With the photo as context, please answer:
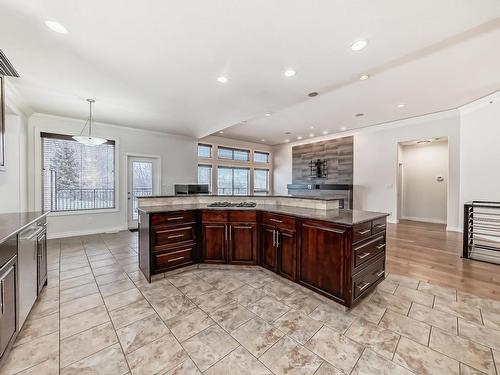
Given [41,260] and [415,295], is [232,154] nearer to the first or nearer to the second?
[41,260]

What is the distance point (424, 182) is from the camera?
6.94 metres

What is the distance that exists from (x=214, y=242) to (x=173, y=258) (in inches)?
23.2

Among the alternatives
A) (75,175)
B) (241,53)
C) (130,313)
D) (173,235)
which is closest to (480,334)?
(130,313)

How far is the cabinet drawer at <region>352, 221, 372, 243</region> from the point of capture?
205cm

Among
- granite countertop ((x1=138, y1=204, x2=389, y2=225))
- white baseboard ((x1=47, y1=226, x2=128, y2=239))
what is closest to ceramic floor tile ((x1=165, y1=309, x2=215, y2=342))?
granite countertop ((x1=138, y1=204, x2=389, y2=225))

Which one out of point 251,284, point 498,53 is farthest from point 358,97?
point 251,284

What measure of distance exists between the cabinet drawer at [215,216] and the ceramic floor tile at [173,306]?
1.06 meters

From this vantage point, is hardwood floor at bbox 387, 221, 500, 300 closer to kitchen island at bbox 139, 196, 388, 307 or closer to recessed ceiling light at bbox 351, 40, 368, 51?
kitchen island at bbox 139, 196, 388, 307

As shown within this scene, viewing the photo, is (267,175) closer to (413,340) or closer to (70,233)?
(70,233)

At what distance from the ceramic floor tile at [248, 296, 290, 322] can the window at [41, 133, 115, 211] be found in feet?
16.7

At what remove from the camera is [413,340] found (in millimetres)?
1715

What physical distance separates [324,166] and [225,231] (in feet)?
20.2

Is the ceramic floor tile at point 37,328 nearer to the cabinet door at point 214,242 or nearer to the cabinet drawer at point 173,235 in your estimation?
the cabinet drawer at point 173,235

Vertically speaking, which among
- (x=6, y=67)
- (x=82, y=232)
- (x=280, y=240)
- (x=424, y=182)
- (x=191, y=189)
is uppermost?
(x=6, y=67)
